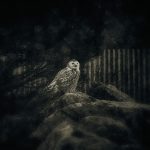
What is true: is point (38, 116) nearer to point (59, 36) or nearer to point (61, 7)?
point (59, 36)

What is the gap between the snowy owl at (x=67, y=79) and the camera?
6461 millimetres

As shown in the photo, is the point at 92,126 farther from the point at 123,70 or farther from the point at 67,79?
the point at 123,70

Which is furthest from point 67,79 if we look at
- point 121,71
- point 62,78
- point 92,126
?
point 92,126

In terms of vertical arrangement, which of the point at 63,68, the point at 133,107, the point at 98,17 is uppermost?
the point at 98,17

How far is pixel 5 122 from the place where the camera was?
222 inches

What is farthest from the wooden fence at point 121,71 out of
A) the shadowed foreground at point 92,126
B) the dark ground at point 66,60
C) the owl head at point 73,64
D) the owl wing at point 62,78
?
the shadowed foreground at point 92,126

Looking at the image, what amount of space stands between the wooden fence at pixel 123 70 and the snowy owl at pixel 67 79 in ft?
2.10

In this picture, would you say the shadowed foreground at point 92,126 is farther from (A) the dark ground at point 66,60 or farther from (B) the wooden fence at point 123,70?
(B) the wooden fence at point 123,70

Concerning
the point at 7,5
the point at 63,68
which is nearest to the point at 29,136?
the point at 63,68

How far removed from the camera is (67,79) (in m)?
6.55

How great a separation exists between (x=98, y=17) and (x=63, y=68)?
130 centimetres

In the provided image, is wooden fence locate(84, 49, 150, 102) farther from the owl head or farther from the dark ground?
the owl head

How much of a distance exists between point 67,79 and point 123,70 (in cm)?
151

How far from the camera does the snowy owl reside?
6.46 m
